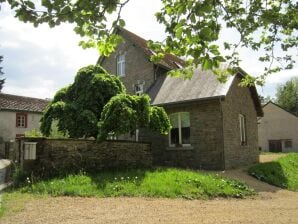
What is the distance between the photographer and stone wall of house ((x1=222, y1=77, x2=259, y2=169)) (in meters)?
19.1

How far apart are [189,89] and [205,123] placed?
2.29 metres

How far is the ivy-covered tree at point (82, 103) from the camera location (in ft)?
56.5

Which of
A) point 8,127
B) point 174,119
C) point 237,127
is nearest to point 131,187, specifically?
point 174,119

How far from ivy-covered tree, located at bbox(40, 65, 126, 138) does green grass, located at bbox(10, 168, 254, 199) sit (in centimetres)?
368

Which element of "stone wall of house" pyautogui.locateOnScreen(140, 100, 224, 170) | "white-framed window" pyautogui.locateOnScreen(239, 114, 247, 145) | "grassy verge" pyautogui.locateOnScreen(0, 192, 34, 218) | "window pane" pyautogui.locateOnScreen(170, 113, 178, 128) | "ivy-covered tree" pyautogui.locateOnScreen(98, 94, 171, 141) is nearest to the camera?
"grassy verge" pyautogui.locateOnScreen(0, 192, 34, 218)

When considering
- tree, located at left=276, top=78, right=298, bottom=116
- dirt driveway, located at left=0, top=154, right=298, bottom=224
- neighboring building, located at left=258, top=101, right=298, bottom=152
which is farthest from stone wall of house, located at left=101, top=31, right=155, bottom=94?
tree, located at left=276, top=78, right=298, bottom=116

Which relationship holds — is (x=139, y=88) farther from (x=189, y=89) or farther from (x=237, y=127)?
(x=237, y=127)

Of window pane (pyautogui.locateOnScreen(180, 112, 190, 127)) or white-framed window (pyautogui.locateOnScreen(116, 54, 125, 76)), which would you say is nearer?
window pane (pyautogui.locateOnScreen(180, 112, 190, 127))

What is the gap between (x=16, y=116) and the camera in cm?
3650

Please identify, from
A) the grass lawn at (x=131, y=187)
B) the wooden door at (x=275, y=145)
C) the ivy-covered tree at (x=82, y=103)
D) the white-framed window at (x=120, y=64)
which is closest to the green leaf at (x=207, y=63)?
the grass lawn at (x=131, y=187)

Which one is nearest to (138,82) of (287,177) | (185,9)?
(287,177)

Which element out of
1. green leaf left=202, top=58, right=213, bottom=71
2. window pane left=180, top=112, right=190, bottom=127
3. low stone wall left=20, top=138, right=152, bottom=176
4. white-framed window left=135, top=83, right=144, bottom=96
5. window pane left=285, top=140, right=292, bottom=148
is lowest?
low stone wall left=20, top=138, right=152, bottom=176

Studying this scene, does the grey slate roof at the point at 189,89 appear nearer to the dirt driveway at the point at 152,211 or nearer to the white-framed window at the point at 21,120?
the dirt driveway at the point at 152,211

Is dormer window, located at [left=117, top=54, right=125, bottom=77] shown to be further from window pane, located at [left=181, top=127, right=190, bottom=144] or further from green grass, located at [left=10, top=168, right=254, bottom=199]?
green grass, located at [left=10, top=168, right=254, bottom=199]
